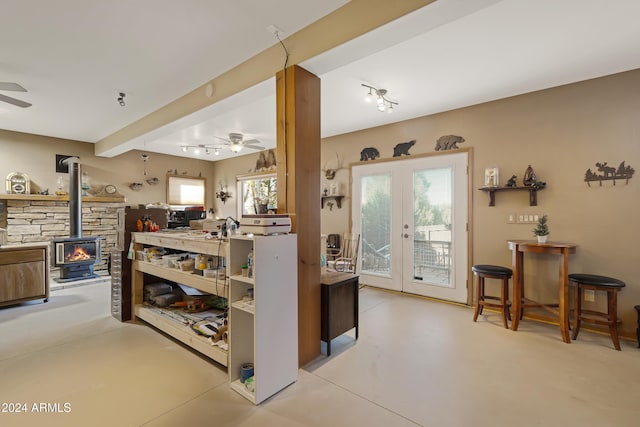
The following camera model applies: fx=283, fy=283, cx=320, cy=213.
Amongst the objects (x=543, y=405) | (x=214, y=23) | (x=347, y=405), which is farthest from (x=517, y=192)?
(x=214, y=23)

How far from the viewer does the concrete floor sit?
182cm

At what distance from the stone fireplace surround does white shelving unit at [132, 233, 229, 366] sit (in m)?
1.56

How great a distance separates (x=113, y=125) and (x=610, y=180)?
6994 millimetres

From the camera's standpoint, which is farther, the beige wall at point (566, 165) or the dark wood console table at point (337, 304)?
the beige wall at point (566, 165)

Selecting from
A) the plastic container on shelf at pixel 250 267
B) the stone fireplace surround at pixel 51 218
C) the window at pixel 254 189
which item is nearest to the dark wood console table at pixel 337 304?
the plastic container on shelf at pixel 250 267

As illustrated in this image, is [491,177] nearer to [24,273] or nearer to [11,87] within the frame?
[11,87]

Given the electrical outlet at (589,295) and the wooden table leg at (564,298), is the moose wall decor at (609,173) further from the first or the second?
the electrical outlet at (589,295)

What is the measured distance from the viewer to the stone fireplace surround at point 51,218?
16.7ft

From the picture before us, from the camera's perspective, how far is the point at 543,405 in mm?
1926

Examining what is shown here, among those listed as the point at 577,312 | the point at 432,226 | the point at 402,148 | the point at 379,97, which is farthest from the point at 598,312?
the point at 379,97

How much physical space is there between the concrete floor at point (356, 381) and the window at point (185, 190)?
4.27 m

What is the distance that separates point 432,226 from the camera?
14.2 feet

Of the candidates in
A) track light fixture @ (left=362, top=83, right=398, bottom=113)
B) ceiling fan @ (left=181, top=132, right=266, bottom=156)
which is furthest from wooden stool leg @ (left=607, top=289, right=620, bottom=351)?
ceiling fan @ (left=181, top=132, right=266, bottom=156)

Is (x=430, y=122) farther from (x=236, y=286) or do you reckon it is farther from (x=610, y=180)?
(x=236, y=286)
